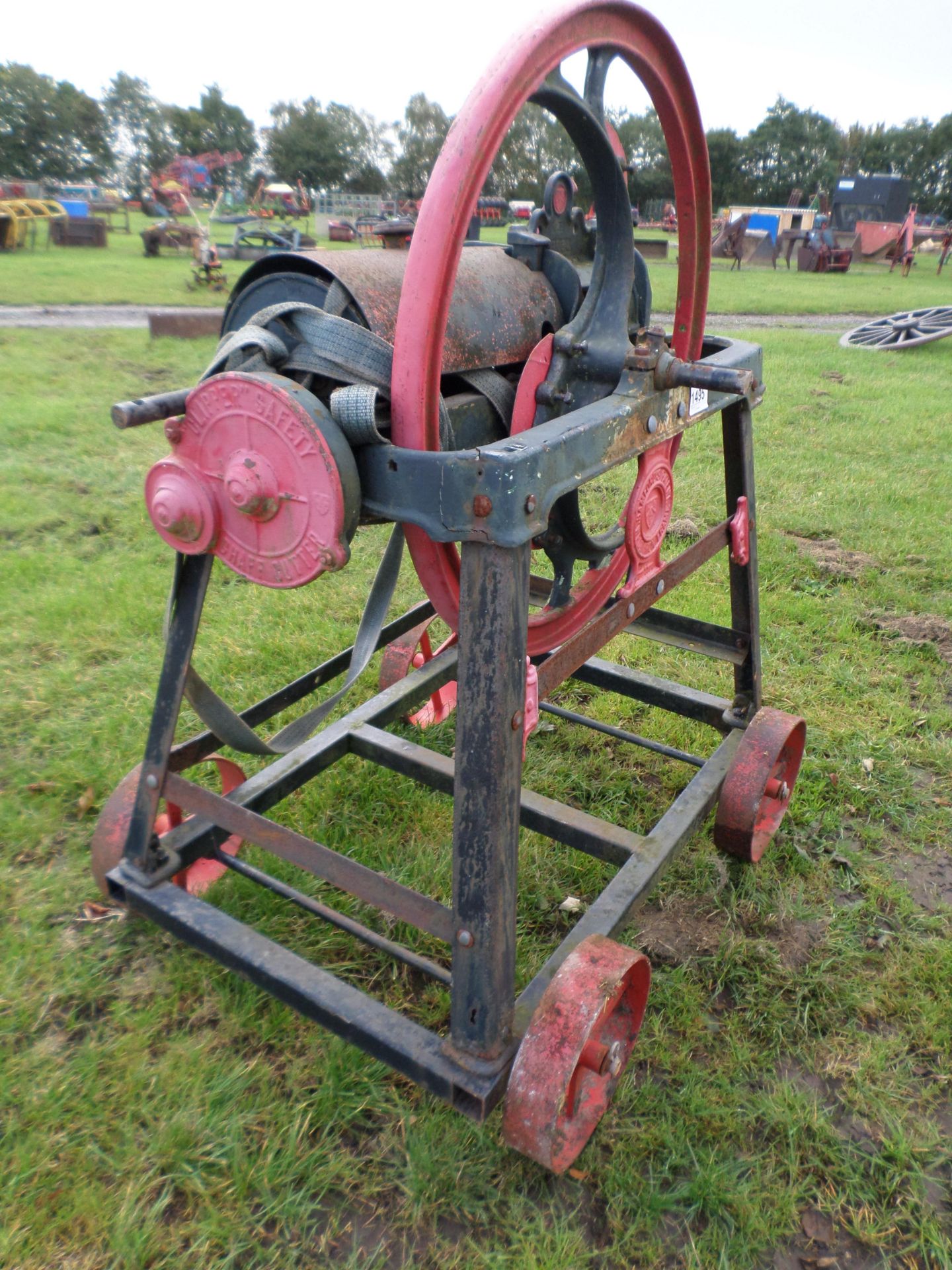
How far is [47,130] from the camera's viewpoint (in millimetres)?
46094

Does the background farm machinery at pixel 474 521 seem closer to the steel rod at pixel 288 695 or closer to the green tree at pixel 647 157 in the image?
the steel rod at pixel 288 695

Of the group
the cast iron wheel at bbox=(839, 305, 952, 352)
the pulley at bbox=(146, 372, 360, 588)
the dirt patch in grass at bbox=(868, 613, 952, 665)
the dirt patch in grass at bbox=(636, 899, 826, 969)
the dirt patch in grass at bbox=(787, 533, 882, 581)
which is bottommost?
the dirt patch in grass at bbox=(636, 899, 826, 969)

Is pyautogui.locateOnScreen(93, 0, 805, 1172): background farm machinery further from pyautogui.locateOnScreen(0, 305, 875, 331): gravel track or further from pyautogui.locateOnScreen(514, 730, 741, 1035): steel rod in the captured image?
pyautogui.locateOnScreen(0, 305, 875, 331): gravel track

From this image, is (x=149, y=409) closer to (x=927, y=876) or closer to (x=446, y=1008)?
(x=446, y=1008)

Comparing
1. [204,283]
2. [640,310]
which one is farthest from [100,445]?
[204,283]

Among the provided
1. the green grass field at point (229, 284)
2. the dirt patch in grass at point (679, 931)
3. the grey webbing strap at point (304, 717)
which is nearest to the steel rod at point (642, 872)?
the dirt patch in grass at point (679, 931)

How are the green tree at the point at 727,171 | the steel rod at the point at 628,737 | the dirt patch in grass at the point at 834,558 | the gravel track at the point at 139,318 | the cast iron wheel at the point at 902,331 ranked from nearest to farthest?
the steel rod at the point at 628,737
the dirt patch in grass at the point at 834,558
the cast iron wheel at the point at 902,331
the gravel track at the point at 139,318
the green tree at the point at 727,171

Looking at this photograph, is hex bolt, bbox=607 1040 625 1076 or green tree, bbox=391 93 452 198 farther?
green tree, bbox=391 93 452 198

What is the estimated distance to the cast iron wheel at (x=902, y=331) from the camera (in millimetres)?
8523

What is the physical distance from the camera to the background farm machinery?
1240 mm

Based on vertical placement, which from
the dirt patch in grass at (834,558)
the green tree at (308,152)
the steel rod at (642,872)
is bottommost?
the dirt patch in grass at (834,558)

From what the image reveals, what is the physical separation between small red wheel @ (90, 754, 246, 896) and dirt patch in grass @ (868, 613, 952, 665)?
2513 millimetres

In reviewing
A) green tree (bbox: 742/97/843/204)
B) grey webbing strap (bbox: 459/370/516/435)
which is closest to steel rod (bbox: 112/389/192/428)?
grey webbing strap (bbox: 459/370/516/435)

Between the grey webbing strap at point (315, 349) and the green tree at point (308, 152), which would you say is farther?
the green tree at point (308, 152)
